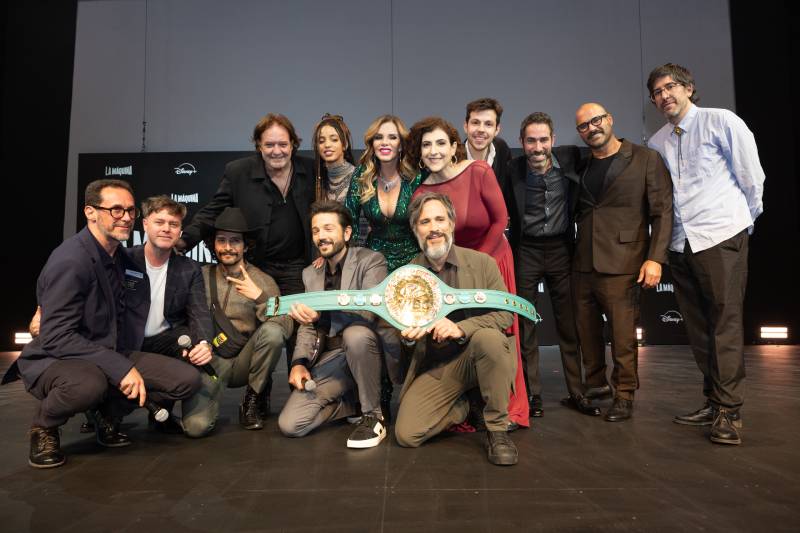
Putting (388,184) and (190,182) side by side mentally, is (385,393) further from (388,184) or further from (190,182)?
(190,182)

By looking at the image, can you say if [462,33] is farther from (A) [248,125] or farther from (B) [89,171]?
(B) [89,171]

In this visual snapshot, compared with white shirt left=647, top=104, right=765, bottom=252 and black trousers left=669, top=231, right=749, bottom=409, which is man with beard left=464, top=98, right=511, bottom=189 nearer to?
white shirt left=647, top=104, right=765, bottom=252

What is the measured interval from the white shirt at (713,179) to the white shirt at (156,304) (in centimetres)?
260

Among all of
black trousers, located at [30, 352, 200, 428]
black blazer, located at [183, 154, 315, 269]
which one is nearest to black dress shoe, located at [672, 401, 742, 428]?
black blazer, located at [183, 154, 315, 269]

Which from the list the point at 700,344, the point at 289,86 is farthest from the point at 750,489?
the point at 289,86

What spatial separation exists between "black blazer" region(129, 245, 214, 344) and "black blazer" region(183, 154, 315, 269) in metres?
0.43

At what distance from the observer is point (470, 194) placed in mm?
2518

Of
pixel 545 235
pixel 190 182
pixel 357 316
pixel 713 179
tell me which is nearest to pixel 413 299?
pixel 357 316

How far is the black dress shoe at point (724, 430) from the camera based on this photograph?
6.98 feet

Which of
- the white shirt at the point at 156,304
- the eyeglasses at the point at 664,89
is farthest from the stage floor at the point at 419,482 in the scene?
the eyeglasses at the point at 664,89

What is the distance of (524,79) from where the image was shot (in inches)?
252

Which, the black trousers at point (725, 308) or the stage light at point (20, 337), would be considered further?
the stage light at point (20, 337)

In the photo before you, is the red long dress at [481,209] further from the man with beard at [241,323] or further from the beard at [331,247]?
the man with beard at [241,323]

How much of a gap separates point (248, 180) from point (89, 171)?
169 inches
